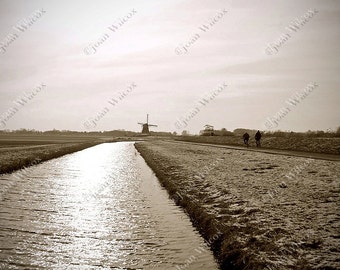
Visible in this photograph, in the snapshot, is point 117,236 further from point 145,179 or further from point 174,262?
point 145,179

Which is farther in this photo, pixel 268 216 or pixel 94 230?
pixel 94 230

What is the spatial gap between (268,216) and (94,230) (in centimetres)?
590

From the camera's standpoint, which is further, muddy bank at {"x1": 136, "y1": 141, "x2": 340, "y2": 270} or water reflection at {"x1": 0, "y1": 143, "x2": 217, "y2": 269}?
water reflection at {"x1": 0, "y1": 143, "x2": 217, "y2": 269}

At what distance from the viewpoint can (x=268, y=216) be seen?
9789mm

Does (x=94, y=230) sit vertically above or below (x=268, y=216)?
below

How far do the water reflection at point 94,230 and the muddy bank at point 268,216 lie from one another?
69 centimetres

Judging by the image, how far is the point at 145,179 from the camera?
22.2 m

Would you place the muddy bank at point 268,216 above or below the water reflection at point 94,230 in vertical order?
above

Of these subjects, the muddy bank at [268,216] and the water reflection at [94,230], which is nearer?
the muddy bank at [268,216]

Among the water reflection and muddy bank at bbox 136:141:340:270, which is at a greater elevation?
muddy bank at bbox 136:141:340:270

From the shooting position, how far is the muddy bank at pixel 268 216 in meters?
7.01

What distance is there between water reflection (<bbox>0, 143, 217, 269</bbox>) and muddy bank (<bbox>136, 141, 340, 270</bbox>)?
0.69 meters

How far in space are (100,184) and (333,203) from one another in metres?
14.3

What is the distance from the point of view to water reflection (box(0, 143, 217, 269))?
7680mm
